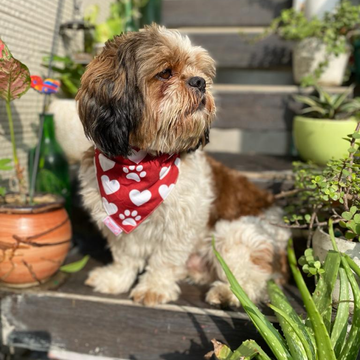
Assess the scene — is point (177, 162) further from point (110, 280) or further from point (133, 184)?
point (110, 280)

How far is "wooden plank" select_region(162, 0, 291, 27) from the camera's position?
408 centimetres

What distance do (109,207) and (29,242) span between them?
1.70 feet

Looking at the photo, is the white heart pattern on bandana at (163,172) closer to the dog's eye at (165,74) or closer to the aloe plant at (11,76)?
the dog's eye at (165,74)

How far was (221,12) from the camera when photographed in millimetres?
4168

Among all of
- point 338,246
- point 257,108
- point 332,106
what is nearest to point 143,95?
point 338,246

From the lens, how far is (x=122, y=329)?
7.24ft

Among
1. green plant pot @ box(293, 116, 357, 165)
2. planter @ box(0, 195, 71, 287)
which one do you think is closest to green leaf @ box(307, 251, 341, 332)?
green plant pot @ box(293, 116, 357, 165)

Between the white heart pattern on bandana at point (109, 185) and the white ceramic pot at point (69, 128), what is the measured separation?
0.78 m

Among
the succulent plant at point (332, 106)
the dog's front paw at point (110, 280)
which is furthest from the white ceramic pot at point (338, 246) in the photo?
the succulent plant at point (332, 106)

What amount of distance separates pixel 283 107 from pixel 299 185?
5.26 ft

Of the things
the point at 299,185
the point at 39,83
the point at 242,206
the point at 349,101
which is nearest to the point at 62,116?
the point at 39,83

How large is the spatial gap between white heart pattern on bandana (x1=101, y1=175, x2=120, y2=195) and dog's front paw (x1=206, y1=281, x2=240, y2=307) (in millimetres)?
844

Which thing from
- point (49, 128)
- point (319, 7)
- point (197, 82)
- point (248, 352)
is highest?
point (319, 7)

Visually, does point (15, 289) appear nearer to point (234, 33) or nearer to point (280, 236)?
point (280, 236)
